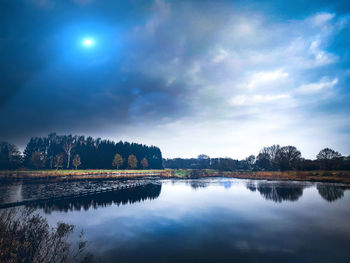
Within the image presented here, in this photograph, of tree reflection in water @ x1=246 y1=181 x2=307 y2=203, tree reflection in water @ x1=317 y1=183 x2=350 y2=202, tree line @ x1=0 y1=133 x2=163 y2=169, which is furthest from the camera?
tree line @ x1=0 y1=133 x2=163 y2=169

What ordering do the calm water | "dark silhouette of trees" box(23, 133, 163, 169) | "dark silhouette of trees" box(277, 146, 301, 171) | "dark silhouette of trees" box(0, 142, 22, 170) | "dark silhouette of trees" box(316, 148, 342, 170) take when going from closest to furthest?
the calm water < "dark silhouette of trees" box(316, 148, 342, 170) < "dark silhouette of trees" box(0, 142, 22, 170) < "dark silhouette of trees" box(277, 146, 301, 171) < "dark silhouette of trees" box(23, 133, 163, 169)

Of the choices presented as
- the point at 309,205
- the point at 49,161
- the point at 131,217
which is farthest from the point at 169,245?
the point at 49,161

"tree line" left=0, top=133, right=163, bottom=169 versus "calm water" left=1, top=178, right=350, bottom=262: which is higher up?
"tree line" left=0, top=133, right=163, bottom=169

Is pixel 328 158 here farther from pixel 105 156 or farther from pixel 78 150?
pixel 78 150

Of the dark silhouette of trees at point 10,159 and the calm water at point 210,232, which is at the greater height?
the dark silhouette of trees at point 10,159

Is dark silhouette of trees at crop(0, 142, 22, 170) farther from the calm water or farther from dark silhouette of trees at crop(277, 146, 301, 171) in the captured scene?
dark silhouette of trees at crop(277, 146, 301, 171)

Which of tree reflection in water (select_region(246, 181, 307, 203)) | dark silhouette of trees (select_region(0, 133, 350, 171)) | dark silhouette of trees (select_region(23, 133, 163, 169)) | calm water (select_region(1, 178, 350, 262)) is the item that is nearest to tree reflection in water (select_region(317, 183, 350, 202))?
tree reflection in water (select_region(246, 181, 307, 203))

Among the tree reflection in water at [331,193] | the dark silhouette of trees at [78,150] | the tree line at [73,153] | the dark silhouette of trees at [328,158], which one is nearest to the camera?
the tree reflection in water at [331,193]

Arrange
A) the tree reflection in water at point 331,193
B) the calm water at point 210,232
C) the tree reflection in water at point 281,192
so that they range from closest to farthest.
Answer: the calm water at point 210,232 < the tree reflection in water at point 331,193 < the tree reflection in water at point 281,192

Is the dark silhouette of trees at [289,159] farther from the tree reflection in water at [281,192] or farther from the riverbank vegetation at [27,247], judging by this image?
the riverbank vegetation at [27,247]

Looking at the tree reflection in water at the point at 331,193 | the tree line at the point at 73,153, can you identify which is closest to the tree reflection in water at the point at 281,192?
the tree reflection in water at the point at 331,193

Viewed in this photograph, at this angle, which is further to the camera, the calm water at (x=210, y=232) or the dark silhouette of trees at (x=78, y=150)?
the dark silhouette of trees at (x=78, y=150)

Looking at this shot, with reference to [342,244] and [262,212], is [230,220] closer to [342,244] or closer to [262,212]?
[262,212]

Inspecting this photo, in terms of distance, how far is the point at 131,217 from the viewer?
1772 cm
